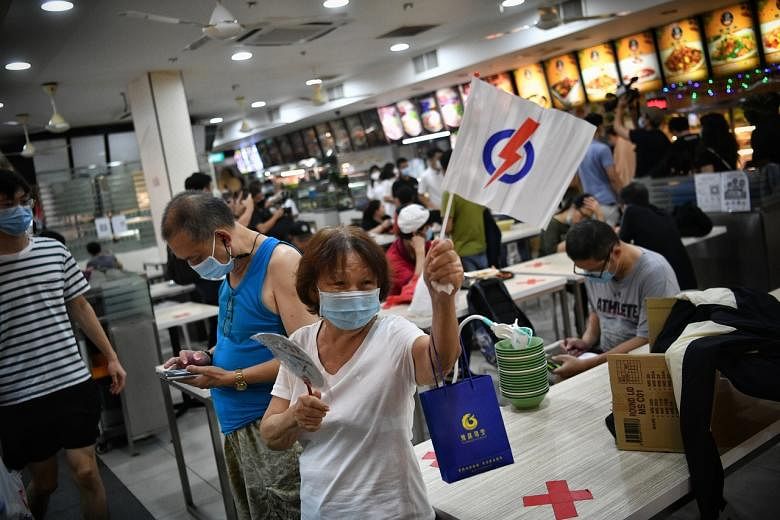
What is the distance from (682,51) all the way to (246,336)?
8.78m

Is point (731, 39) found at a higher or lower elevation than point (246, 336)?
higher

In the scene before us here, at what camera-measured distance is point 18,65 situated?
7.40 metres

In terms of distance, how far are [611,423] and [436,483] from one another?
607 millimetres

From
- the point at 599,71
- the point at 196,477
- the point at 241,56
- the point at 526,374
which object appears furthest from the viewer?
the point at 599,71

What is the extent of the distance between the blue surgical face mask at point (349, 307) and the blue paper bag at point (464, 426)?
0.25 m

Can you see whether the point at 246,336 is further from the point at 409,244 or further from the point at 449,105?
the point at 449,105

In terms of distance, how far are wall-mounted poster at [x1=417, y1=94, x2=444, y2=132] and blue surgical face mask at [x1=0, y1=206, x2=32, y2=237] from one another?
10840 millimetres

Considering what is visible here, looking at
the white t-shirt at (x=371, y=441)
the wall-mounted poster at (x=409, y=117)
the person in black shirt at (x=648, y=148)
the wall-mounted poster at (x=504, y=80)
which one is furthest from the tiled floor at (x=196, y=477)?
the wall-mounted poster at (x=409, y=117)

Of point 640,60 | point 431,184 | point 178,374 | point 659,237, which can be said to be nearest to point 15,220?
point 178,374

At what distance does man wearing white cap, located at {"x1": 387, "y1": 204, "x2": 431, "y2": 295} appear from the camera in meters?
4.66

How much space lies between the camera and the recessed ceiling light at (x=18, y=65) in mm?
7293

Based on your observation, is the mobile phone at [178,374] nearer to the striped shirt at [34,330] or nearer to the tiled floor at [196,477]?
the striped shirt at [34,330]

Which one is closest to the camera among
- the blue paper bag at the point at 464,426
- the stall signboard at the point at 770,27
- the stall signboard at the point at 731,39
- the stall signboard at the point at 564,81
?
the blue paper bag at the point at 464,426

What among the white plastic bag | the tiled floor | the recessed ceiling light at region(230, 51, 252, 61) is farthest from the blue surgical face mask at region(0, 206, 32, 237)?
the recessed ceiling light at region(230, 51, 252, 61)
